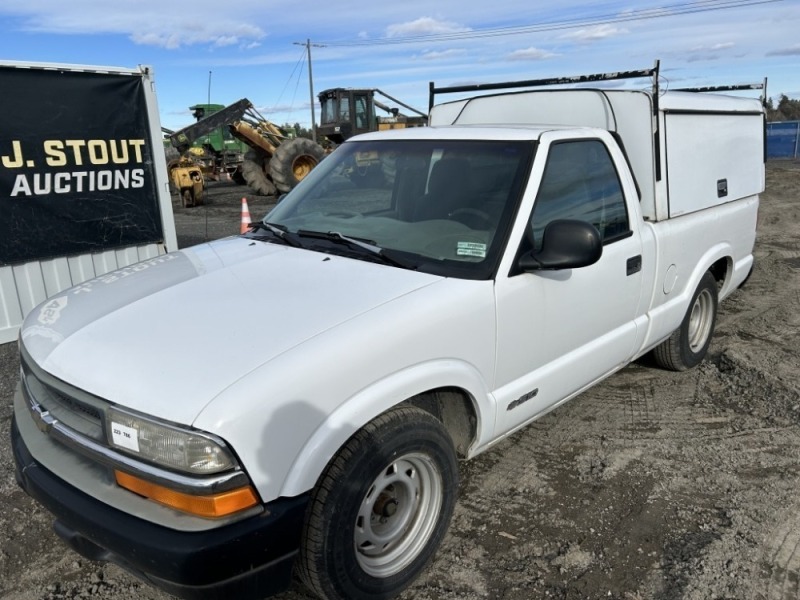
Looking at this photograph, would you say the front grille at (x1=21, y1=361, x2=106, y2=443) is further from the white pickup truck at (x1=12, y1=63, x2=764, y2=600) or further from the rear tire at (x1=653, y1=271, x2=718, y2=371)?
the rear tire at (x1=653, y1=271, x2=718, y2=371)

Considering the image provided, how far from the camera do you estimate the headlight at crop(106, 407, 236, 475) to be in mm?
2047

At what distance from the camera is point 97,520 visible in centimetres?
219

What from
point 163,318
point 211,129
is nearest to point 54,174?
point 163,318

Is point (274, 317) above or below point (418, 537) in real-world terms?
above

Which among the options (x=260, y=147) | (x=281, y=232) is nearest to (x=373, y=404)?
(x=281, y=232)

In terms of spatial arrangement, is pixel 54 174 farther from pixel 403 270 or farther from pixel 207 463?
pixel 207 463

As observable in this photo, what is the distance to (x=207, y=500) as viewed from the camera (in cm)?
208

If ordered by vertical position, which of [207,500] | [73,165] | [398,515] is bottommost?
[398,515]

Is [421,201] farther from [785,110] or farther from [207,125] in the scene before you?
[785,110]

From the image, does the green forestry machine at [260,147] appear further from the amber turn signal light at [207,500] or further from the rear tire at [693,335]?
the amber turn signal light at [207,500]

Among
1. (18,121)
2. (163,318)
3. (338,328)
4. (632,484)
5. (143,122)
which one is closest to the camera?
(338,328)

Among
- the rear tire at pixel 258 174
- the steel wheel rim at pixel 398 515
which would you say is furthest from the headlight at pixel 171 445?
the rear tire at pixel 258 174

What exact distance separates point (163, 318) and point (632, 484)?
8.48ft

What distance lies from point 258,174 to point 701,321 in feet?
58.0
